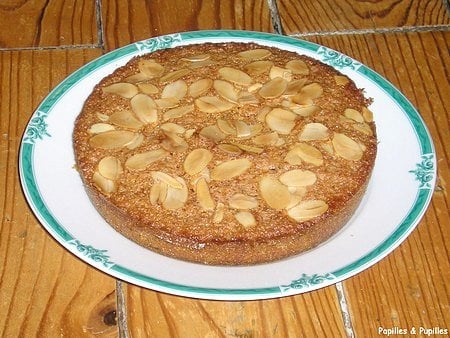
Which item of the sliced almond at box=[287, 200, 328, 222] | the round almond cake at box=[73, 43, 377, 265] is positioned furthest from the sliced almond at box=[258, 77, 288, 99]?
the sliced almond at box=[287, 200, 328, 222]

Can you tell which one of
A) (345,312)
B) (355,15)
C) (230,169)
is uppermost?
(355,15)

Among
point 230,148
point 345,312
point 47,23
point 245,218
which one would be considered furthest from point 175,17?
point 345,312

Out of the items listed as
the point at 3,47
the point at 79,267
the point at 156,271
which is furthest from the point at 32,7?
the point at 156,271

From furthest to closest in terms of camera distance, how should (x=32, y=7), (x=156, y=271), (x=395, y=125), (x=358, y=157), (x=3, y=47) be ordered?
1. (x=32, y=7)
2. (x=3, y=47)
3. (x=395, y=125)
4. (x=358, y=157)
5. (x=156, y=271)

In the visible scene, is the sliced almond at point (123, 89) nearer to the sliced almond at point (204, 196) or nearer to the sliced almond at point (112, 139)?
the sliced almond at point (112, 139)

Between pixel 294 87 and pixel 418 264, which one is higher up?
pixel 294 87

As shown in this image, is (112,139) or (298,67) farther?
(298,67)

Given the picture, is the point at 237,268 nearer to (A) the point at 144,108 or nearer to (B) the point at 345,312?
(B) the point at 345,312

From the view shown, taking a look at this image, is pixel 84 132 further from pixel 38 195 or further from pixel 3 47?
pixel 3 47
